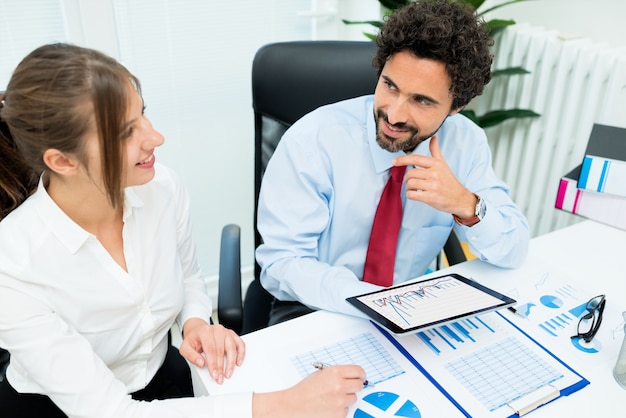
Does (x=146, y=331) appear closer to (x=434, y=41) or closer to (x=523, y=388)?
(x=523, y=388)

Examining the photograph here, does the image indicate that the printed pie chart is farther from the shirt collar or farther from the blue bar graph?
the shirt collar

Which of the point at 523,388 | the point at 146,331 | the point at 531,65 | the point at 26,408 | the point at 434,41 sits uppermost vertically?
the point at 434,41

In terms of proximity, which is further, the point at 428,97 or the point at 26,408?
the point at 428,97

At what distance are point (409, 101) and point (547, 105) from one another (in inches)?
42.5

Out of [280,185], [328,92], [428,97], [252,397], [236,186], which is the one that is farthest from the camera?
[236,186]

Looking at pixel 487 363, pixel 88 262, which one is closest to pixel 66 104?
pixel 88 262

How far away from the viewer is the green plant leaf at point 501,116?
1969 millimetres

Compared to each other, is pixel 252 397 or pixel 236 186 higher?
pixel 252 397

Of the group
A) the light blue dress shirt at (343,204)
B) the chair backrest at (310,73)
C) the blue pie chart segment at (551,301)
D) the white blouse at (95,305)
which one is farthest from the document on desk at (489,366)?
the chair backrest at (310,73)

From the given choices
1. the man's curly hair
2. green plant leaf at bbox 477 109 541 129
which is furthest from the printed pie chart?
green plant leaf at bbox 477 109 541 129

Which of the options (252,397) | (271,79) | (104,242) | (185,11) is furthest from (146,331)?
(185,11)

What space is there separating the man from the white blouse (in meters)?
0.25

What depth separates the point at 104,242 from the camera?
1.02m

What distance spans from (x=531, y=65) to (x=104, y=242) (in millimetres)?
1659
